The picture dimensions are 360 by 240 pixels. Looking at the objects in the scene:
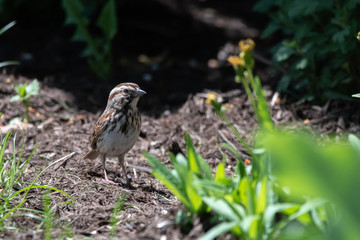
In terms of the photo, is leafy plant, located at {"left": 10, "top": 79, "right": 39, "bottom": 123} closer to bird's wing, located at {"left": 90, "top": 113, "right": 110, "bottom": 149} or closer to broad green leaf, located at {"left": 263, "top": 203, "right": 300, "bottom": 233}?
bird's wing, located at {"left": 90, "top": 113, "right": 110, "bottom": 149}

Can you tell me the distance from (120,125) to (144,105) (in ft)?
7.49

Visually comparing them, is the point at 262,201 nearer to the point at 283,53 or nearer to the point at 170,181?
the point at 170,181

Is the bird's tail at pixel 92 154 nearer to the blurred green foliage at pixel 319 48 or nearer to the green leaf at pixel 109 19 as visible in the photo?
the blurred green foliage at pixel 319 48

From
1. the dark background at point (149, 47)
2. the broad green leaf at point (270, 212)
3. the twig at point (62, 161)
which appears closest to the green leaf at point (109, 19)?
the dark background at point (149, 47)

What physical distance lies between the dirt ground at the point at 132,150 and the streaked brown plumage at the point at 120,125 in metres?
0.33

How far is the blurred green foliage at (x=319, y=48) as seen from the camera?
5.64m

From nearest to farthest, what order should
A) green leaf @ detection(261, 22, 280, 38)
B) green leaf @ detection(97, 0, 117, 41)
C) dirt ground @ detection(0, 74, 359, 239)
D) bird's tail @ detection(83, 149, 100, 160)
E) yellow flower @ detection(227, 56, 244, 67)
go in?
1. yellow flower @ detection(227, 56, 244, 67)
2. dirt ground @ detection(0, 74, 359, 239)
3. bird's tail @ detection(83, 149, 100, 160)
4. green leaf @ detection(261, 22, 280, 38)
5. green leaf @ detection(97, 0, 117, 41)

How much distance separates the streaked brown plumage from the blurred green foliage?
7.05ft

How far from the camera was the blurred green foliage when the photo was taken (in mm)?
5641

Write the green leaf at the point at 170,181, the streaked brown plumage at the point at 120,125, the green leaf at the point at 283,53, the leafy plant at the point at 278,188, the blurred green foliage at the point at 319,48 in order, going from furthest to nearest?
1. the green leaf at the point at 283,53
2. the blurred green foliage at the point at 319,48
3. the streaked brown plumage at the point at 120,125
4. the green leaf at the point at 170,181
5. the leafy plant at the point at 278,188

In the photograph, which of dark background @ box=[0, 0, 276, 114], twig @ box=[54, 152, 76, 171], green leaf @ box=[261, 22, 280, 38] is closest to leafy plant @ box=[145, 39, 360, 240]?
twig @ box=[54, 152, 76, 171]

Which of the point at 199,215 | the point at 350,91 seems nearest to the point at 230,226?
the point at 199,215

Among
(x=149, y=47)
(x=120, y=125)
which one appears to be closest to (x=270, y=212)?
(x=120, y=125)

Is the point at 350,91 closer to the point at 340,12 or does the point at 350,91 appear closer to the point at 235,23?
the point at 340,12
